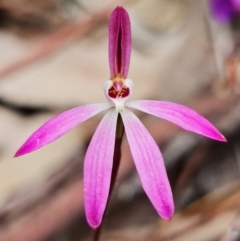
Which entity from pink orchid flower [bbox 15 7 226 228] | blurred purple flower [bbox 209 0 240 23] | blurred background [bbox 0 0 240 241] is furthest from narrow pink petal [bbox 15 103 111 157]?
blurred purple flower [bbox 209 0 240 23]

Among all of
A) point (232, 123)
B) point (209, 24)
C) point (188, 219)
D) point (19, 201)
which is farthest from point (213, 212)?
point (209, 24)

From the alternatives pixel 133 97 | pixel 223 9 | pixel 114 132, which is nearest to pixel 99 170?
pixel 114 132

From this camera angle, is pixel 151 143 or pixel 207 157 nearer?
pixel 151 143

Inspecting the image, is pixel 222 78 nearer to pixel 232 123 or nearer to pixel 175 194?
pixel 232 123

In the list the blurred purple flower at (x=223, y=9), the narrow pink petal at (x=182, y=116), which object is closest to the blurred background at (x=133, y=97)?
the blurred purple flower at (x=223, y=9)

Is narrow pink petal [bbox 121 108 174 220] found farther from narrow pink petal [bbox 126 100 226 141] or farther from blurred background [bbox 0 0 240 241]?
blurred background [bbox 0 0 240 241]

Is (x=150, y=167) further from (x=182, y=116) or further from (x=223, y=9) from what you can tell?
(x=223, y=9)
